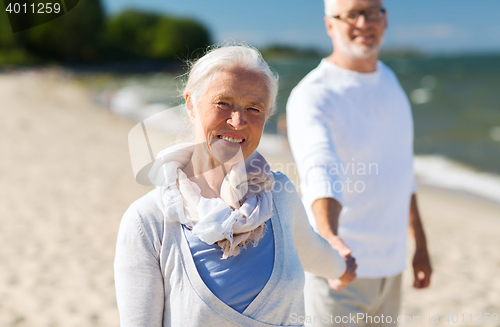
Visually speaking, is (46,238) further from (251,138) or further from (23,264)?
(251,138)

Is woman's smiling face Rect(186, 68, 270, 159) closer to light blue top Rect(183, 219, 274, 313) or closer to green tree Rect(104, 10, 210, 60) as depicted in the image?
light blue top Rect(183, 219, 274, 313)

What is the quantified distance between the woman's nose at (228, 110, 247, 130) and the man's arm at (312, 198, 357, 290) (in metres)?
0.58

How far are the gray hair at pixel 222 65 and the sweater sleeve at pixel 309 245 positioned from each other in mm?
352

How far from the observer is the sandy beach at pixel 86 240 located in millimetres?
3971

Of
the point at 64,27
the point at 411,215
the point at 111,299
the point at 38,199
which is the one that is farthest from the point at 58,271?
the point at 64,27

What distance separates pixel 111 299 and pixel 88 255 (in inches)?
43.7

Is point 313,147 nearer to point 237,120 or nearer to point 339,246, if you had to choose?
point 339,246

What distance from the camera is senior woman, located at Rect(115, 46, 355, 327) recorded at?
1147mm

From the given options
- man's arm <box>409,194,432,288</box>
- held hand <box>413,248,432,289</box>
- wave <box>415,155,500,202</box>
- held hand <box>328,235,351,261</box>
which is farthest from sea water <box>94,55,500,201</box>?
held hand <box>413,248,432,289</box>

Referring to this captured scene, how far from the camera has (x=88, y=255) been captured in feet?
16.3

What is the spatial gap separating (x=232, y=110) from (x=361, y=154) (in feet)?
2.97

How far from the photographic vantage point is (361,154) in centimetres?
193

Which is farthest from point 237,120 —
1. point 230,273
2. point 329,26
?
point 329,26

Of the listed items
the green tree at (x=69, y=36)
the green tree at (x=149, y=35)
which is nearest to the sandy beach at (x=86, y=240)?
the green tree at (x=69, y=36)
